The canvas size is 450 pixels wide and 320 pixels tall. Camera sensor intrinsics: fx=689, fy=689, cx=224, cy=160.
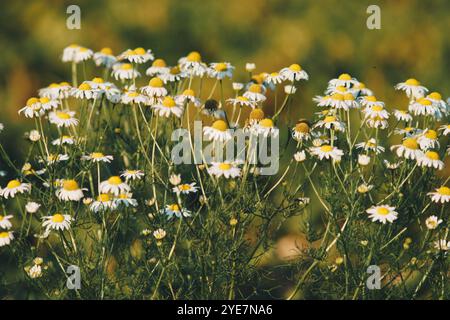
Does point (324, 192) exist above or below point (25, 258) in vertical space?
above

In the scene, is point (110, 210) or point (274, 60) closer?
point (110, 210)

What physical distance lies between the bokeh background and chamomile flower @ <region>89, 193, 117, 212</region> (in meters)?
1.95

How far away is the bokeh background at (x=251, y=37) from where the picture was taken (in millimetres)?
4238

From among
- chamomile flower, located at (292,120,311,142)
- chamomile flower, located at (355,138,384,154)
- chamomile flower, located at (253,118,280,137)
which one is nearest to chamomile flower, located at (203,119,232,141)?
chamomile flower, located at (253,118,280,137)

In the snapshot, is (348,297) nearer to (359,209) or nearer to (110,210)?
(359,209)

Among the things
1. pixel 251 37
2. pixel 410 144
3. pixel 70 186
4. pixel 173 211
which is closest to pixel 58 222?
pixel 70 186

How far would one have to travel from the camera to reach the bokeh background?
424cm

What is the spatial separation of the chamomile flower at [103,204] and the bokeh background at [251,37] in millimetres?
1948

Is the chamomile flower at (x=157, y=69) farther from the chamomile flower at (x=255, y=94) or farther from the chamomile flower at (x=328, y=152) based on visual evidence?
the chamomile flower at (x=328, y=152)

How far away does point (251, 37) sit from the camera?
437 cm

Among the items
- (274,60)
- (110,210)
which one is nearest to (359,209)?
(110,210)

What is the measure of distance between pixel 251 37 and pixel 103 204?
2.26 meters
